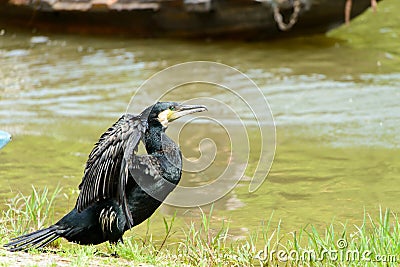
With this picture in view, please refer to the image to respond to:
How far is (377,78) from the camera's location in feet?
30.9

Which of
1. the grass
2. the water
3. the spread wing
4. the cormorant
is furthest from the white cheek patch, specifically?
the water

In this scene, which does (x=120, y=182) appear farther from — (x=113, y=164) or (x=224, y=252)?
(x=224, y=252)

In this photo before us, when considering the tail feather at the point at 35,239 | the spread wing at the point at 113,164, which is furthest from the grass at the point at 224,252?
the spread wing at the point at 113,164

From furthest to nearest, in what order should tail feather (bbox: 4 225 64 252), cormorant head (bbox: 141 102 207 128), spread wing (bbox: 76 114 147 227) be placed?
cormorant head (bbox: 141 102 207 128)
tail feather (bbox: 4 225 64 252)
spread wing (bbox: 76 114 147 227)

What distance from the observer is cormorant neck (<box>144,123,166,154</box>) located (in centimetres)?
434

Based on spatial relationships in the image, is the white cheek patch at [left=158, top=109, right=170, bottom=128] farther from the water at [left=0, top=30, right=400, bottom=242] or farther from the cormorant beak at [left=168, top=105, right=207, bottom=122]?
the water at [left=0, top=30, right=400, bottom=242]

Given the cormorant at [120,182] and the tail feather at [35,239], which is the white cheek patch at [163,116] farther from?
the tail feather at [35,239]

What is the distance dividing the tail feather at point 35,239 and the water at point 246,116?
0.83 metres

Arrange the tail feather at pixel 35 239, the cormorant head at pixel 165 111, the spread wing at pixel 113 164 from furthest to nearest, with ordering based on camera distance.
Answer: the cormorant head at pixel 165 111 < the tail feather at pixel 35 239 < the spread wing at pixel 113 164

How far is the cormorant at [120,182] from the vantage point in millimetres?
4121

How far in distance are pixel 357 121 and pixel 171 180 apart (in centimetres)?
407

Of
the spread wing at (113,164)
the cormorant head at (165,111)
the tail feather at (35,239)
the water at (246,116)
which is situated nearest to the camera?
the spread wing at (113,164)

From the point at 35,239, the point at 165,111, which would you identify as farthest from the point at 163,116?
the point at 35,239

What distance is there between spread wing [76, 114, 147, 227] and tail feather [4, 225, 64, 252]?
18cm
